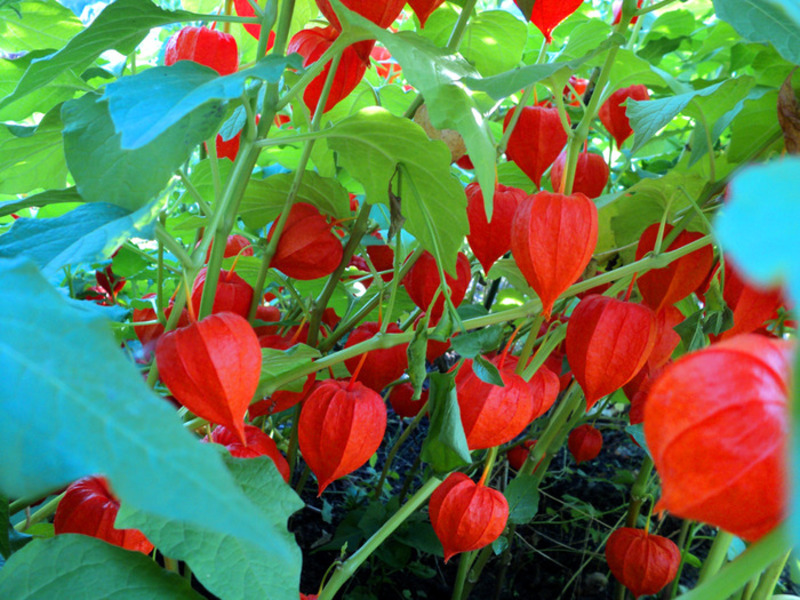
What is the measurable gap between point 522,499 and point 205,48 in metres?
0.53

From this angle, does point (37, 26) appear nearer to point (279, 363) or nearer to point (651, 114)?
point (279, 363)

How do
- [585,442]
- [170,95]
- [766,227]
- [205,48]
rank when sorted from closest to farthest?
[766,227]
[170,95]
[205,48]
[585,442]

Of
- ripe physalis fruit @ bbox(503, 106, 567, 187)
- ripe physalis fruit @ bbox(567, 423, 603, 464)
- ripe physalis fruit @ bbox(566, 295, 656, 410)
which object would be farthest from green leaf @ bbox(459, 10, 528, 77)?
ripe physalis fruit @ bbox(567, 423, 603, 464)

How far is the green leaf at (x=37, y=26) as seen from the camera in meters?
0.67

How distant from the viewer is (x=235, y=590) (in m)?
0.39

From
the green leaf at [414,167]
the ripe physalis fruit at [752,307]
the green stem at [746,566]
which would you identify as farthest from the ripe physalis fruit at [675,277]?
the green stem at [746,566]

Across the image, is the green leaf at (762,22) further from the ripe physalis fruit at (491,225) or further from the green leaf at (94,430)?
the green leaf at (94,430)

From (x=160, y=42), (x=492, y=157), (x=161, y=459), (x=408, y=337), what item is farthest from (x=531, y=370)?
(x=160, y=42)

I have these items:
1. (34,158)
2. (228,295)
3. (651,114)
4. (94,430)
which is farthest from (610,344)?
(34,158)

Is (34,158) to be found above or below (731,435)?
below

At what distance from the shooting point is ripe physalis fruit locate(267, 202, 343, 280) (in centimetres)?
62

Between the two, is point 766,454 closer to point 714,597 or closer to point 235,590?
point 714,597

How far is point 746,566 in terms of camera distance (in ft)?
0.61

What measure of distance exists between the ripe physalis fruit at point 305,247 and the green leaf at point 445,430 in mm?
178
